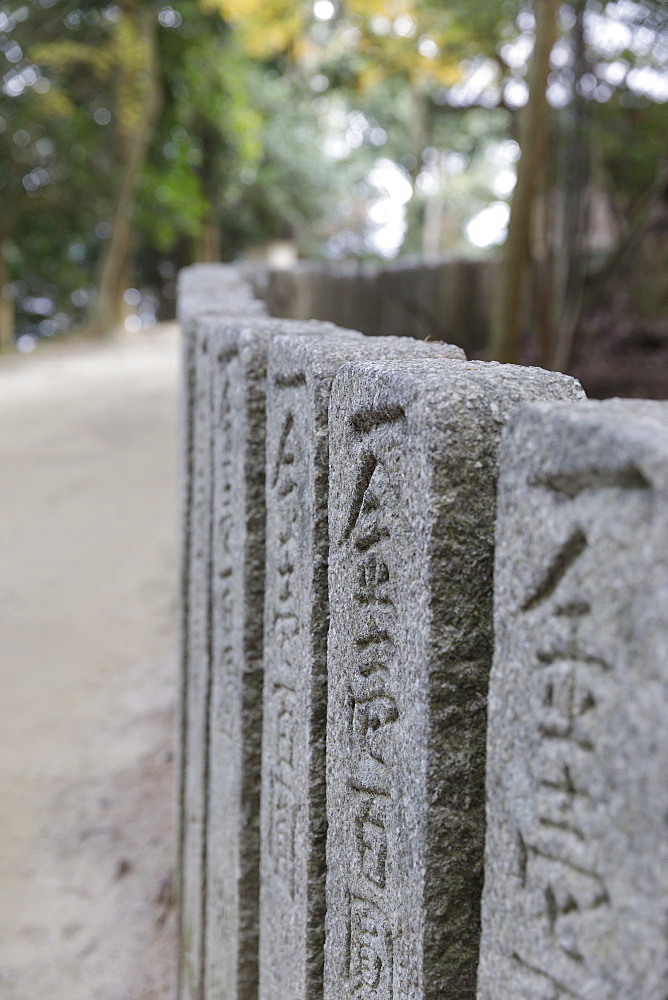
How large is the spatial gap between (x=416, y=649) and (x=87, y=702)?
372 centimetres

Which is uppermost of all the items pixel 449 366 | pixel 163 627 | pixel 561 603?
pixel 449 366

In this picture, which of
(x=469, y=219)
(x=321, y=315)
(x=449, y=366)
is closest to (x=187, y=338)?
(x=449, y=366)

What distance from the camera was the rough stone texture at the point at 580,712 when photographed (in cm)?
77

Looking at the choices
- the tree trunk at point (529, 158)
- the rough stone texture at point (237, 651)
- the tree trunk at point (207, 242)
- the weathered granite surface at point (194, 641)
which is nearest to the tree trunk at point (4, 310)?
the tree trunk at point (207, 242)

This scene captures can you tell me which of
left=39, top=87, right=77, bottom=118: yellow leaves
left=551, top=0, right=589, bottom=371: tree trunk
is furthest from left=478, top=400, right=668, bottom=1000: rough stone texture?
left=39, top=87, right=77, bottom=118: yellow leaves

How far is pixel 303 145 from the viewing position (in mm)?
17734

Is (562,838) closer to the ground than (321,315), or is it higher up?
closer to the ground

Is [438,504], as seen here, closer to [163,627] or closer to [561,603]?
[561,603]

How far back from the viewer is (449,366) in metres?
1.17

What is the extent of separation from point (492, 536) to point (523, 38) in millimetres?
6645

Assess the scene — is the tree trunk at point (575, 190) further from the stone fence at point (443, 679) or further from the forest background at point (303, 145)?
the stone fence at point (443, 679)

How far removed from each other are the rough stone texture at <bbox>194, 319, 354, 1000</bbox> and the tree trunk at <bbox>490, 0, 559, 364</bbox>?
3.07 meters

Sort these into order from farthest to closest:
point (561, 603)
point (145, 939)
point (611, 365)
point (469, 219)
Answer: point (469, 219) < point (611, 365) < point (145, 939) < point (561, 603)

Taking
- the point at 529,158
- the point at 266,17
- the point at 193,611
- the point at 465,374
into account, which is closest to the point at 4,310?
the point at 266,17
